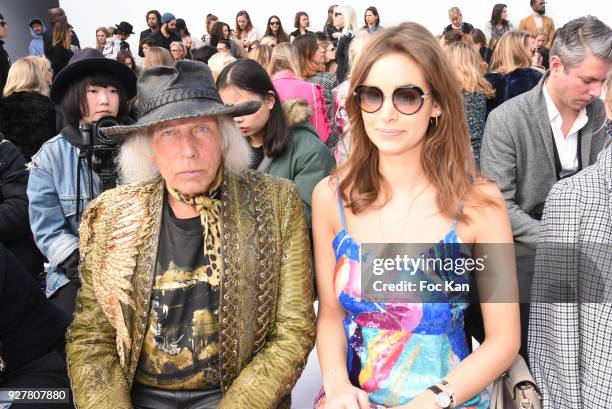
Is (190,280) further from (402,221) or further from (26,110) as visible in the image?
(26,110)

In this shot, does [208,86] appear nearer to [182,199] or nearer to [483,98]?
[182,199]

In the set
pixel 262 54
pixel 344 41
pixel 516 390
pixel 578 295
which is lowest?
pixel 516 390

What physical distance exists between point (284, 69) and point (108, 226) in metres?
3.77

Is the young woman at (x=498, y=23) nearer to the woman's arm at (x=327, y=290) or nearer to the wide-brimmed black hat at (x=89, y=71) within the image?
the wide-brimmed black hat at (x=89, y=71)

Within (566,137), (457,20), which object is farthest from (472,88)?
(457,20)

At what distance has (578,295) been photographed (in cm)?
185

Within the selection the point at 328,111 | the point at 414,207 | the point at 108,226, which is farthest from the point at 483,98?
the point at 108,226

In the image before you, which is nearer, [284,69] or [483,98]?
[483,98]

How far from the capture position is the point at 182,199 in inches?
80.4

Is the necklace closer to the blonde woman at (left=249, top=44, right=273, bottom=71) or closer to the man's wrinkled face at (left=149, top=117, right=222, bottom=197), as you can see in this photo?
the man's wrinkled face at (left=149, top=117, right=222, bottom=197)

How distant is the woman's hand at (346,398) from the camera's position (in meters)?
1.81

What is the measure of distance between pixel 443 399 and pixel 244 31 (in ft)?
39.8

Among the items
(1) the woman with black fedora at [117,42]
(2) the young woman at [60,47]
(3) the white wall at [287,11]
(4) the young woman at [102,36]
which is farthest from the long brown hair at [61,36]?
(3) the white wall at [287,11]

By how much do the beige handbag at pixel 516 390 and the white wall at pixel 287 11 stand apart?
12.2m
